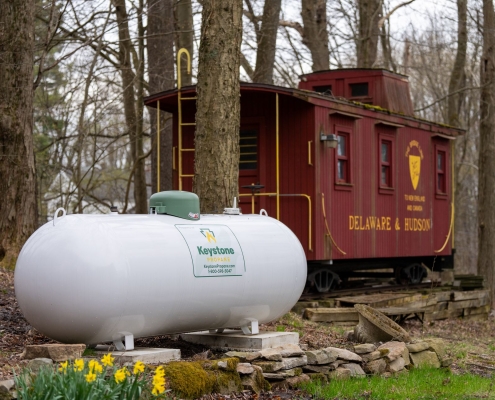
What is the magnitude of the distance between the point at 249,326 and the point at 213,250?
48.3 inches

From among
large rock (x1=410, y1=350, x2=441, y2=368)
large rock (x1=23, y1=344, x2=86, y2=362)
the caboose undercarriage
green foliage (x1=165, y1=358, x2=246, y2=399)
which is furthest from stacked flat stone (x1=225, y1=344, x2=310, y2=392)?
the caboose undercarriage

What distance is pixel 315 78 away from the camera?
18.5 metres

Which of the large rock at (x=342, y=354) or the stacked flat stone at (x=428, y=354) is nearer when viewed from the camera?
the large rock at (x=342, y=354)

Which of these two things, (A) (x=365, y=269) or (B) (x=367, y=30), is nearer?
(A) (x=365, y=269)

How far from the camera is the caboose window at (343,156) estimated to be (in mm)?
15688

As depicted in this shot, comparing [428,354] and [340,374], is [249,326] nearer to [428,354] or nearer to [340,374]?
[340,374]

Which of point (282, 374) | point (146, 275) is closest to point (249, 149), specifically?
point (282, 374)

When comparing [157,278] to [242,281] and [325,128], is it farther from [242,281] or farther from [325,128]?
[325,128]

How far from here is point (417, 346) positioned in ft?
31.8

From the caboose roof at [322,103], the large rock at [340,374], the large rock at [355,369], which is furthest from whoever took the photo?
the caboose roof at [322,103]

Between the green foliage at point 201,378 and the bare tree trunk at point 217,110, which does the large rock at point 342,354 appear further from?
the bare tree trunk at point 217,110

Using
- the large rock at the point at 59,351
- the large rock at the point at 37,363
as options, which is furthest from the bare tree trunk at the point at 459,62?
the large rock at the point at 37,363

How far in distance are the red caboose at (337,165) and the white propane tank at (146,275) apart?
17.7 ft

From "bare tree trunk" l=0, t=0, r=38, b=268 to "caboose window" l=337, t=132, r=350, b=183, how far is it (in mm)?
5775
